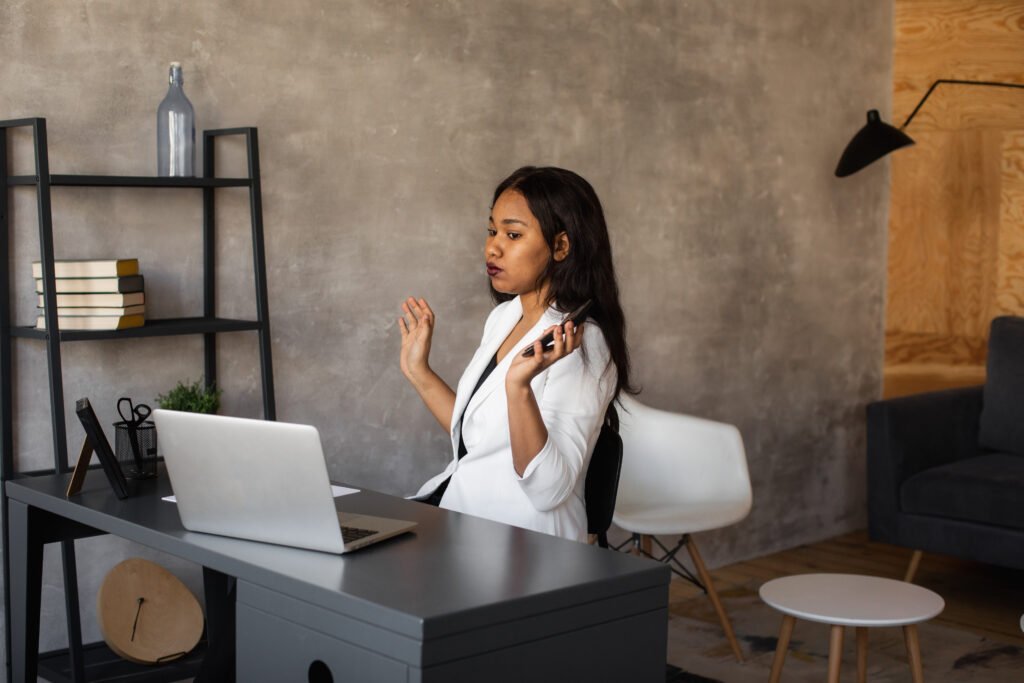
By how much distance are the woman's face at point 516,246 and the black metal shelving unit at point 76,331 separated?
0.80m

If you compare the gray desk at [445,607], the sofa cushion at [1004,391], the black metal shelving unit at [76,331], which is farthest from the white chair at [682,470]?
the gray desk at [445,607]

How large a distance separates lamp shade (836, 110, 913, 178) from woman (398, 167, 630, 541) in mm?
2547

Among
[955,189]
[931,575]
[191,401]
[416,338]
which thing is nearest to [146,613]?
[191,401]

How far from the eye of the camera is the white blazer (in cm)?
212

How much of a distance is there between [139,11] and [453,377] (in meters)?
1.39

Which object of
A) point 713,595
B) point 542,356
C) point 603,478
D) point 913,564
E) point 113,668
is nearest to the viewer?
point 542,356

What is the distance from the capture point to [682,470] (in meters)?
3.42

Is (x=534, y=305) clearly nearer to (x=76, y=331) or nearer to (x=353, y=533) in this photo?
(x=353, y=533)

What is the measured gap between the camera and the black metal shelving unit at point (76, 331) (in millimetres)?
2406

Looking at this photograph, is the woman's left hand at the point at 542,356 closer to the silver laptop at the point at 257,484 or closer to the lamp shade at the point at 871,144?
the silver laptop at the point at 257,484

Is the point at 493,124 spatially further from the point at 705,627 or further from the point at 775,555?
the point at 775,555

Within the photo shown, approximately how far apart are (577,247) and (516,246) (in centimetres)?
12

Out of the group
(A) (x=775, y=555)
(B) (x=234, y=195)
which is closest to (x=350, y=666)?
(B) (x=234, y=195)

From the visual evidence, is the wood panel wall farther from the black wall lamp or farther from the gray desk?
the gray desk
